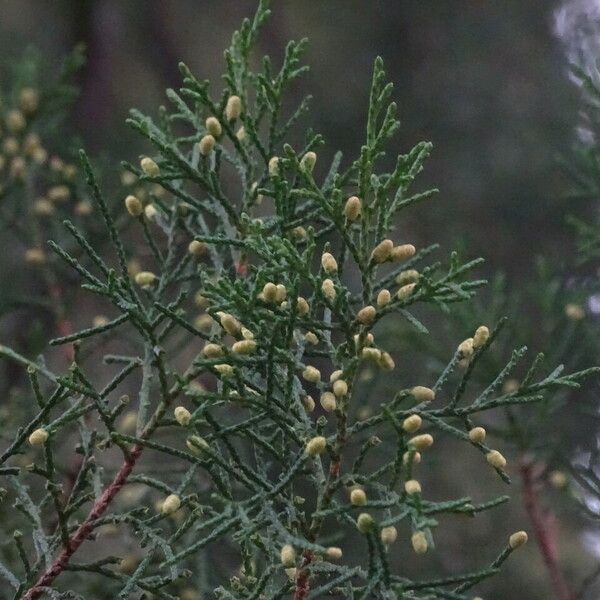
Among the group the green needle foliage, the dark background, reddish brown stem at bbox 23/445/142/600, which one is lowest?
reddish brown stem at bbox 23/445/142/600

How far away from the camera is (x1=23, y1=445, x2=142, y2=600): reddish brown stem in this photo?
3.52 ft

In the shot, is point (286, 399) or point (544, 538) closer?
point (286, 399)

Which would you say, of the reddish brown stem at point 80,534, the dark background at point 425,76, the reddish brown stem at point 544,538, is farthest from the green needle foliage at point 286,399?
the dark background at point 425,76

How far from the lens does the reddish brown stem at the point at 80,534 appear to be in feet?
3.52

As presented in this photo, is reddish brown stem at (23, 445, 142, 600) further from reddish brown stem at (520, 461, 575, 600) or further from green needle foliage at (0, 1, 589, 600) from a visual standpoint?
reddish brown stem at (520, 461, 575, 600)

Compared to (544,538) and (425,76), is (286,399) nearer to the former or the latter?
(544,538)

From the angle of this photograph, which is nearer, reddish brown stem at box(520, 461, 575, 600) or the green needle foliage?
the green needle foliage

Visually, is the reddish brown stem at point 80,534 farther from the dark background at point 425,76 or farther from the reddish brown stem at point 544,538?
the dark background at point 425,76

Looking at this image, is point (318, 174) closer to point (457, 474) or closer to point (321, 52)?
Answer: point (321, 52)

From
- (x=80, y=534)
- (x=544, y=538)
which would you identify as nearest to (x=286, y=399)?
(x=80, y=534)

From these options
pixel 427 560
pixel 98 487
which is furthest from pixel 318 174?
pixel 98 487

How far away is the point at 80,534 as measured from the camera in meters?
1.09

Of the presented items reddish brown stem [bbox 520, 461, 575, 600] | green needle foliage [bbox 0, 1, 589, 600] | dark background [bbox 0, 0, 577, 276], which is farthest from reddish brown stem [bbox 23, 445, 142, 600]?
dark background [bbox 0, 0, 577, 276]

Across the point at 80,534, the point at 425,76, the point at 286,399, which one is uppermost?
the point at 425,76
